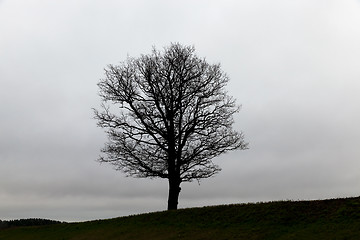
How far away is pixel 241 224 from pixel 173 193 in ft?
31.4

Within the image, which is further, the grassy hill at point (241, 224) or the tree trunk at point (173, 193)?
the tree trunk at point (173, 193)

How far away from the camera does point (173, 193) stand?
111 feet

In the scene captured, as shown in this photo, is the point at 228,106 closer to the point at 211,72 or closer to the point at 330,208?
the point at 211,72

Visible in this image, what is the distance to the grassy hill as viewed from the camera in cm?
2188

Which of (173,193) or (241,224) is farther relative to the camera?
(173,193)

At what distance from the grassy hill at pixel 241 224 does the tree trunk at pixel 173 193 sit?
2.52m

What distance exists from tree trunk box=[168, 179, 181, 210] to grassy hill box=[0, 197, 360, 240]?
2.52 m

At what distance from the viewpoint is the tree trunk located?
1326 inches

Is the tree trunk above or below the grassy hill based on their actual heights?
above

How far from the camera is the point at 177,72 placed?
35125 millimetres

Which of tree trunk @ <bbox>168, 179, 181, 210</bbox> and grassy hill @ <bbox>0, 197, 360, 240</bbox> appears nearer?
grassy hill @ <bbox>0, 197, 360, 240</bbox>

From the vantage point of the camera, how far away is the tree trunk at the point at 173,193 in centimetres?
3369

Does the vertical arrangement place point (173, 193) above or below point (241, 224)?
above

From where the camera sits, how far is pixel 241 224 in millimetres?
24922
